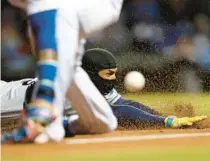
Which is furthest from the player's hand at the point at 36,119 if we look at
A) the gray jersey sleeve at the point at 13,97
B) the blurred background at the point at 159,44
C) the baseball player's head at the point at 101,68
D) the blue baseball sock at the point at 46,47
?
the blurred background at the point at 159,44

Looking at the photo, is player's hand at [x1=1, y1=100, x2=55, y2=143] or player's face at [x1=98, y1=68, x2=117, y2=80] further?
player's face at [x1=98, y1=68, x2=117, y2=80]

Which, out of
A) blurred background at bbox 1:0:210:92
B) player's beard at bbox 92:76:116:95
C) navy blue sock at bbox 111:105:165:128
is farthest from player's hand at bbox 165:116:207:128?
blurred background at bbox 1:0:210:92

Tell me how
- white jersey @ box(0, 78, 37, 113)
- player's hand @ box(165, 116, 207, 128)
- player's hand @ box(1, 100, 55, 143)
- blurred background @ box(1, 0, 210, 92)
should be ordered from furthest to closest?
blurred background @ box(1, 0, 210, 92) → player's hand @ box(165, 116, 207, 128) → white jersey @ box(0, 78, 37, 113) → player's hand @ box(1, 100, 55, 143)

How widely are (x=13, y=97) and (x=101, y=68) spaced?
0.77 m

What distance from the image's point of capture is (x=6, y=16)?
447 inches

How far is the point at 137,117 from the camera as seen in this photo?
20.1 feet

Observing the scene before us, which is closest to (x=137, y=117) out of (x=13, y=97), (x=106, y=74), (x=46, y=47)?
(x=106, y=74)

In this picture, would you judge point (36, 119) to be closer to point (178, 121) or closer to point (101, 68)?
point (101, 68)

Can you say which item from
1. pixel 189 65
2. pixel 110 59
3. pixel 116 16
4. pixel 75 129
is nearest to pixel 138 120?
pixel 110 59

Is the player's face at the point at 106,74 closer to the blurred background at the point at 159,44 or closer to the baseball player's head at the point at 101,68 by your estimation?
the baseball player's head at the point at 101,68

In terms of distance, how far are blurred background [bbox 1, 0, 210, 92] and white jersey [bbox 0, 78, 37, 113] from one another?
569 cm

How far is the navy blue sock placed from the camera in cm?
613

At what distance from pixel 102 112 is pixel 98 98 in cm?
12

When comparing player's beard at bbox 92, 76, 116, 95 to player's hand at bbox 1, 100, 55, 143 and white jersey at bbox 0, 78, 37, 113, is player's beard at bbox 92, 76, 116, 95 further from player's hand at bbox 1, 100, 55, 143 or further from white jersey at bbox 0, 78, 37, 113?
player's hand at bbox 1, 100, 55, 143
